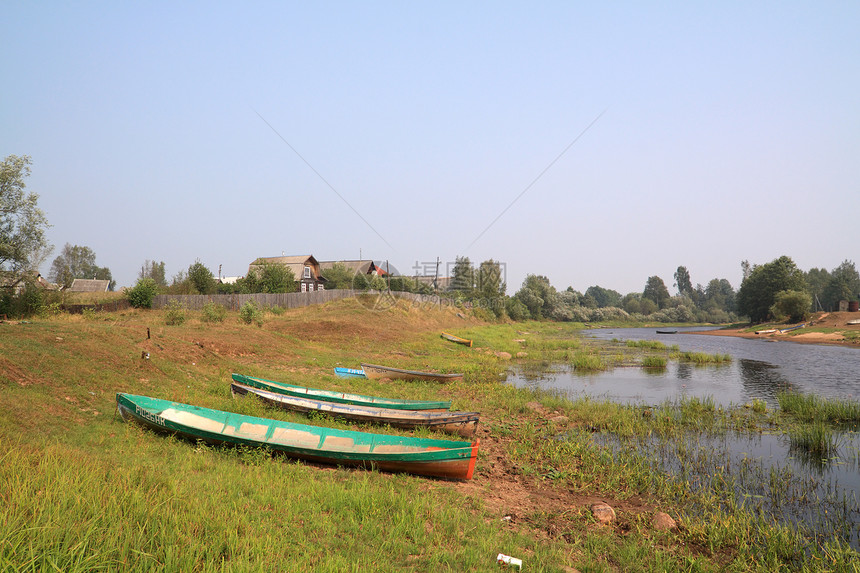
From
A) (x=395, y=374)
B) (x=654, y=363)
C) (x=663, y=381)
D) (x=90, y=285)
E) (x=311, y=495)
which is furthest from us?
(x=90, y=285)

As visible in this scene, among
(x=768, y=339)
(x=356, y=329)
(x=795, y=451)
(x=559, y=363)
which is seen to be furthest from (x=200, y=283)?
(x=768, y=339)

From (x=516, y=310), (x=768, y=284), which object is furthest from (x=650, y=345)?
(x=768, y=284)

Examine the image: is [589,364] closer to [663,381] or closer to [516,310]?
[663,381]

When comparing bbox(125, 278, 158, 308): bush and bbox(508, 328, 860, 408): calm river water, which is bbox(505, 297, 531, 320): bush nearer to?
bbox(508, 328, 860, 408): calm river water

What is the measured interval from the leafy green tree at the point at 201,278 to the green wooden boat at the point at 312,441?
41.5 meters

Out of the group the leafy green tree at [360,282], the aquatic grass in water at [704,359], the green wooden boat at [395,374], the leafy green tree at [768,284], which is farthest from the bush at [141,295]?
the leafy green tree at [768,284]

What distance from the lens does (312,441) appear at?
9.55 m

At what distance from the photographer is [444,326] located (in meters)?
54.4

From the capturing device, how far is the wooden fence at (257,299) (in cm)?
4200

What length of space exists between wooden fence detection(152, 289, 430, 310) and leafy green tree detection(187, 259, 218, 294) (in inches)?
235

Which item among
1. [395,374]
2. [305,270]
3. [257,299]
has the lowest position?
[395,374]

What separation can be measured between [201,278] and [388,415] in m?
43.1

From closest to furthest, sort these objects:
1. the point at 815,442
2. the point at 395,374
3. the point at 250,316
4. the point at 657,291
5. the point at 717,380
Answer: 1. the point at 815,442
2. the point at 395,374
3. the point at 717,380
4. the point at 250,316
5. the point at 657,291

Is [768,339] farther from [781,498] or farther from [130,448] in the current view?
[130,448]
